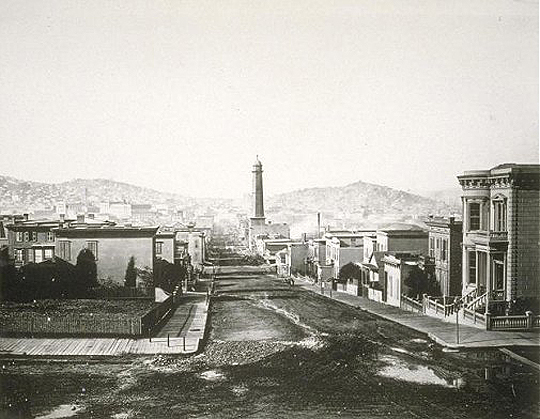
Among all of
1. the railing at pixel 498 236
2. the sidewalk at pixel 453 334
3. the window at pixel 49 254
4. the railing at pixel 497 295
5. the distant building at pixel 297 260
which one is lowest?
the distant building at pixel 297 260

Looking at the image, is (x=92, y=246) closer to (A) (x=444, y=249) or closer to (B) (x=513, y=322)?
(B) (x=513, y=322)

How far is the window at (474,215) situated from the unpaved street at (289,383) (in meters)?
7.04

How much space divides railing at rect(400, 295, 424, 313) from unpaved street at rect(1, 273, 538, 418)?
6.67 m

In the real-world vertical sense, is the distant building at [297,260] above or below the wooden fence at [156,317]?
below

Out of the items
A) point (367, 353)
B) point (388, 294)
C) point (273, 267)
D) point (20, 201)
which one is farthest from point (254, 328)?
point (273, 267)

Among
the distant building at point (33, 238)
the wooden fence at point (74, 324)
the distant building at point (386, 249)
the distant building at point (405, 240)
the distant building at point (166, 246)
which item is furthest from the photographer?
the distant building at point (166, 246)

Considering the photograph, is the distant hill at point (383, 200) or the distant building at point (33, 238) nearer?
the distant building at point (33, 238)

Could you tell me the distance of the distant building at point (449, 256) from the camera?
2603 cm

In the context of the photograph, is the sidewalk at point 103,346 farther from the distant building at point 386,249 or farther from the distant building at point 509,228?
the distant building at point 386,249

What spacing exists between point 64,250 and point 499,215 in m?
16.1

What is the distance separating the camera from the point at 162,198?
2045 centimetres

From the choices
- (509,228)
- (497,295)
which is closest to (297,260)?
(497,295)

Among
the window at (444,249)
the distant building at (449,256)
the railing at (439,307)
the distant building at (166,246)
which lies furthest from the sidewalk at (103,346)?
the distant building at (166,246)

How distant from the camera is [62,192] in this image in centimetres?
1672
